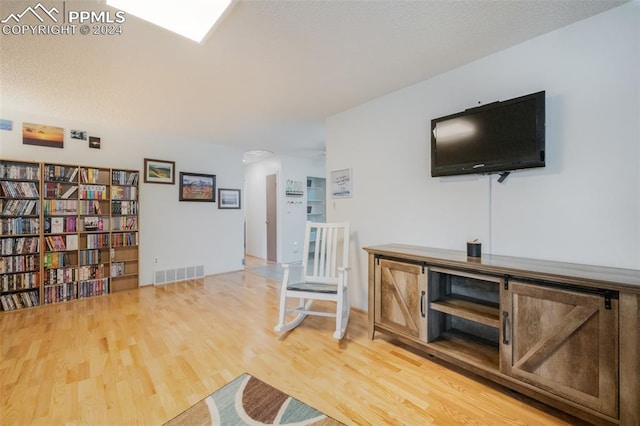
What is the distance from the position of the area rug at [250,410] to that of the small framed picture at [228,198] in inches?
151

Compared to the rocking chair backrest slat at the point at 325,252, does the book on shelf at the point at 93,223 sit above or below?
above

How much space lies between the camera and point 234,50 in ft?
6.69

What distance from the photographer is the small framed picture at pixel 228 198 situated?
5094mm

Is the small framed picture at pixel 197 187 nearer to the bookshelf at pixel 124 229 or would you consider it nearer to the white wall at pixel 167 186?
the white wall at pixel 167 186

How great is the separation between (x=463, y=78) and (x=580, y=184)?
125 centimetres

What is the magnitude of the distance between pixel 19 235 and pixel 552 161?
18.1 ft

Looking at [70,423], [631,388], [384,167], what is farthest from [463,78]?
[70,423]

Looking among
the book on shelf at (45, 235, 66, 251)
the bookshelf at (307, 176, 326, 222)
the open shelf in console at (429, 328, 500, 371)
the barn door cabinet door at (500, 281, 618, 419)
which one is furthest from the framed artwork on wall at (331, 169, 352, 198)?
the book on shelf at (45, 235, 66, 251)

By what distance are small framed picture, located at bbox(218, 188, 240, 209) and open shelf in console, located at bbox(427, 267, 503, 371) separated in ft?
13.7

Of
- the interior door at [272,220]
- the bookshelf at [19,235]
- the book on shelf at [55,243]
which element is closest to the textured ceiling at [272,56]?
the bookshelf at [19,235]

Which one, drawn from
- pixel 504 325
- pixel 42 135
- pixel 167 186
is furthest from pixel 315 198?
pixel 504 325

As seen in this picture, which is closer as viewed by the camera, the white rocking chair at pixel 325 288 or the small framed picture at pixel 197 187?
the white rocking chair at pixel 325 288

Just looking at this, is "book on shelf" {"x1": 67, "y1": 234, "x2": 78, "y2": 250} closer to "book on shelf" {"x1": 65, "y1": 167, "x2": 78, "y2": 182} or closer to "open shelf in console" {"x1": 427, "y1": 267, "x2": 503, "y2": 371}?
"book on shelf" {"x1": 65, "y1": 167, "x2": 78, "y2": 182}

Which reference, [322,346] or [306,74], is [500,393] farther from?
[306,74]
